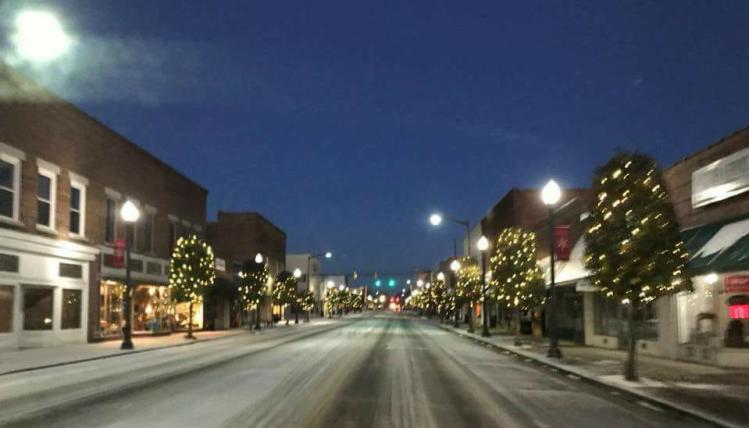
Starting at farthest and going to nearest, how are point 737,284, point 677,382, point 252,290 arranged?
point 252,290
point 737,284
point 677,382

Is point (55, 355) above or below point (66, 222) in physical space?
below

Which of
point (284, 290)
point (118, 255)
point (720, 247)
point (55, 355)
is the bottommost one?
point (55, 355)

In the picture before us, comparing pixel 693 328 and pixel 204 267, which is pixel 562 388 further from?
pixel 204 267

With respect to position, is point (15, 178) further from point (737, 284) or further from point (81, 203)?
point (737, 284)

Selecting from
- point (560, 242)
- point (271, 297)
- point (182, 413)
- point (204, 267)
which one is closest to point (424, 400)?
point (182, 413)

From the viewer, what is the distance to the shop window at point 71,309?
1485 inches

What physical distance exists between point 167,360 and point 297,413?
1600cm

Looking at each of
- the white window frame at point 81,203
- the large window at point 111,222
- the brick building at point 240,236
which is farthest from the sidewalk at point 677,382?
the brick building at point 240,236

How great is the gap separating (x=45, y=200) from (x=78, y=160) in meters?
3.81

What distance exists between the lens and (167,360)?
28.8 metres

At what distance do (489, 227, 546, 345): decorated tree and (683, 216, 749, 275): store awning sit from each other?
52.7 feet

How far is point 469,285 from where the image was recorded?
60875 millimetres

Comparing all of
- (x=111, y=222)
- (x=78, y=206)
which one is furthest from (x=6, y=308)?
(x=111, y=222)

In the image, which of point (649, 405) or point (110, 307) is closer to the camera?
point (649, 405)
